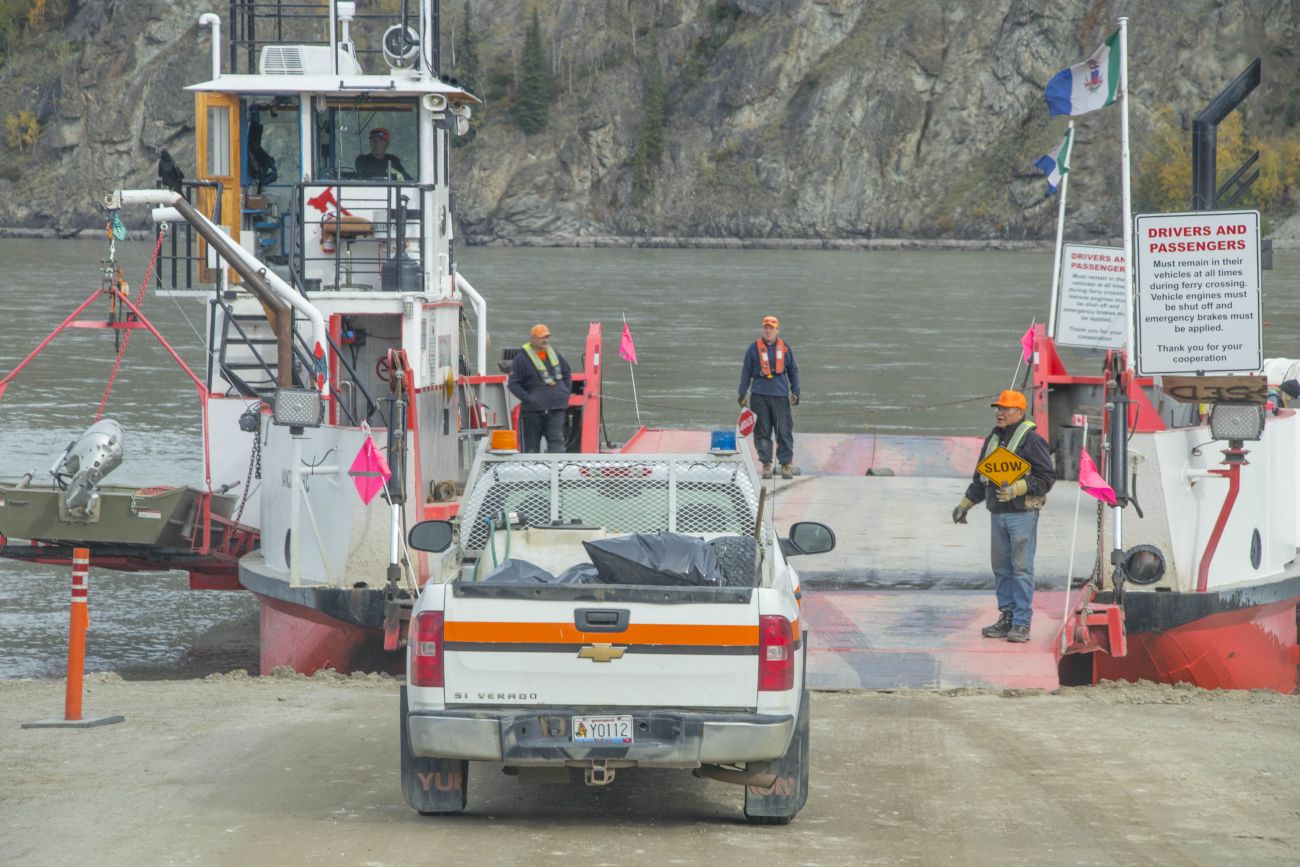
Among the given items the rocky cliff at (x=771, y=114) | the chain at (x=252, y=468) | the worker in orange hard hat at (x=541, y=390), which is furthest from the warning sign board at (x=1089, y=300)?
the rocky cliff at (x=771, y=114)

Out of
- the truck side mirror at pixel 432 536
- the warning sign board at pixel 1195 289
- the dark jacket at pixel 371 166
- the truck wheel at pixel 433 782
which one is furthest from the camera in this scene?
the dark jacket at pixel 371 166

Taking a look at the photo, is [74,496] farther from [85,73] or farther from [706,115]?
[85,73]

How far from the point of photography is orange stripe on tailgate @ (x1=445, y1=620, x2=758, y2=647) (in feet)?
23.2

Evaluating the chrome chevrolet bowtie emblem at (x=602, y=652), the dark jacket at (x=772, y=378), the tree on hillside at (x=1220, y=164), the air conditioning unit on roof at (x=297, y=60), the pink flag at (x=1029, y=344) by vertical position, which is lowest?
the chrome chevrolet bowtie emblem at (x=602, y=652)

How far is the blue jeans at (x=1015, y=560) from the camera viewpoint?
37.7 feet

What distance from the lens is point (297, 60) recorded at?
1633cm

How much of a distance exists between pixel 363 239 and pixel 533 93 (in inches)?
5437

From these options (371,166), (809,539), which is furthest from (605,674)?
(371,166)

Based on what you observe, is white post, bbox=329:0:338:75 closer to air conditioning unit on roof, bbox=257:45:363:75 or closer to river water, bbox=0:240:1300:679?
air conditioning unit on roof, bbox=257:45:363:75

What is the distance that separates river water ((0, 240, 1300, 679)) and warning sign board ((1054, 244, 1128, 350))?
4.64 ft

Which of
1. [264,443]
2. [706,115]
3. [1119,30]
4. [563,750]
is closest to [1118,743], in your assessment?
[563,750]

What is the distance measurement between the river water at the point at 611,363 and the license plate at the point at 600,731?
27.6 feet

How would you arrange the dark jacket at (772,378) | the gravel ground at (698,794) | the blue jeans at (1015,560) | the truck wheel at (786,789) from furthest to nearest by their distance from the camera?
the dark jacket at (772,378), the blue jeans at (1015,560), the truck wheel at (786,789), the gravel ground at (698,794)

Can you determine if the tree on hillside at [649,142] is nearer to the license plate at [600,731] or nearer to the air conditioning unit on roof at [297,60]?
the air conditioning unit on roof at [297,60]
